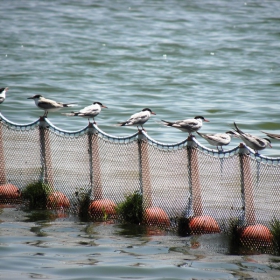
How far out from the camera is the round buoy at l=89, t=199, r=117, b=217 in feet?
28.8

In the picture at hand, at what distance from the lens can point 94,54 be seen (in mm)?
33344

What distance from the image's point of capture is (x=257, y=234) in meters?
7.54

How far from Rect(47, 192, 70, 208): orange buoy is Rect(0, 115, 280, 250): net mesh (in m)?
0.01

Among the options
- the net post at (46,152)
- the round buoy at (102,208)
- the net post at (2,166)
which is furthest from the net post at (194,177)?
the net post at (2,166)

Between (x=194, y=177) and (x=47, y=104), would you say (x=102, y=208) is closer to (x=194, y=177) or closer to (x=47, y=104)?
(x=194, y=177)

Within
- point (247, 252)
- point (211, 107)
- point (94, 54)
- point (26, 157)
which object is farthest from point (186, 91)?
point (247, 252)

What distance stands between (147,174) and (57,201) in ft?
4.58

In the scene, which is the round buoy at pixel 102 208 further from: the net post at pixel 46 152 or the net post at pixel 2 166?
the net post at pixel 2 166

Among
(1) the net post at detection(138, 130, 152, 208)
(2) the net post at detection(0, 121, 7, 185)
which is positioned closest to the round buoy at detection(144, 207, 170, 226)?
(1) the net post at detection(138, 130, 152, 208)

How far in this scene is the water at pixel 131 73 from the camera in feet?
24.0

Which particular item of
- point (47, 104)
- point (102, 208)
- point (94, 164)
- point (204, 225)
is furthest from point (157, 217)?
point (47, 104)

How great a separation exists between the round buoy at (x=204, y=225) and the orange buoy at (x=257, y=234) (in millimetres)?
486

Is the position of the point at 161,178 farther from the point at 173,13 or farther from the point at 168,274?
the point at 173,13

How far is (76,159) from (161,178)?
49.3 inches
